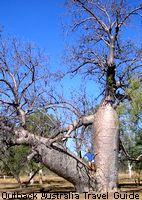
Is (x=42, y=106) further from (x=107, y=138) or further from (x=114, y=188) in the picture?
(x=114, y=188)

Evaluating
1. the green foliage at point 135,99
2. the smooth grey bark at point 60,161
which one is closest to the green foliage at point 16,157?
the smooth grey bark at point 60,161

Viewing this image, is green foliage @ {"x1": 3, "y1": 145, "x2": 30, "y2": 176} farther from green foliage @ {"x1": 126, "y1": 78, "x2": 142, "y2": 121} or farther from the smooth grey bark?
green foliage @ {"x1": 126, "y1": 78, "x2": 142, "y2": 121}

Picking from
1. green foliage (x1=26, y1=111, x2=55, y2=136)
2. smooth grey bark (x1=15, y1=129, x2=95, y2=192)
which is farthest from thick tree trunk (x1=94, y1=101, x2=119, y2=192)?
green foliage (x1=26, y1=111, x2=55, y2=136)

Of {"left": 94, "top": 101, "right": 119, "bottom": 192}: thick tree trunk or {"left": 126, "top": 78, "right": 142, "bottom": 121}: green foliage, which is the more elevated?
{"left": 126, "top": 78, "right": 142, "bottom": 121}: green foliage

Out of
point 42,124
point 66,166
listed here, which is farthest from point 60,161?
point 42,124

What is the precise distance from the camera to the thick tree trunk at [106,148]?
11938 millimetres

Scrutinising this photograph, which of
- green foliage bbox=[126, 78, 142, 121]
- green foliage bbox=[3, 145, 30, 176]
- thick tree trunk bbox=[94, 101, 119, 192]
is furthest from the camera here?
green foliage bbox=[3, 145, 30, 176]

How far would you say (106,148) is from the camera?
12.0m

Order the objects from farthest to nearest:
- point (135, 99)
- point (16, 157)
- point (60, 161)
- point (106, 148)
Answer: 1. point (16, 157)
2. point (106, 148)
3. point (60, 161)
4. point (135, 99)

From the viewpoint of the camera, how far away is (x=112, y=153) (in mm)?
12023

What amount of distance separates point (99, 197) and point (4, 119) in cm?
338

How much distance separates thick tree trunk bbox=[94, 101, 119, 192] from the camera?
1194cm

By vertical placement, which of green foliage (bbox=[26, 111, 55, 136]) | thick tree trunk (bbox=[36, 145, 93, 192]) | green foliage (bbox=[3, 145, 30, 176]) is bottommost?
thick tree trunk (bbox=[36, 145, 93, 192])

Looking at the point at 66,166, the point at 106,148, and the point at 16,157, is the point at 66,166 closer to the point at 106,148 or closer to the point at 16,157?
the point at 106,148
